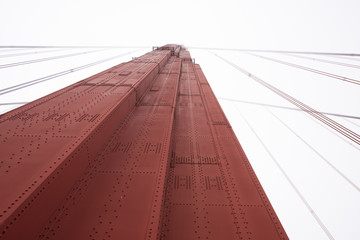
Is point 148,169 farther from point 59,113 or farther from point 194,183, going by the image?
point 59,113

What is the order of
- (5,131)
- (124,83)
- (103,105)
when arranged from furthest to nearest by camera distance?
(124,83) → (103,105) → (5,131)

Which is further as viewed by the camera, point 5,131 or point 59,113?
point 59,113

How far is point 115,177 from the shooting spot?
3.65 metres

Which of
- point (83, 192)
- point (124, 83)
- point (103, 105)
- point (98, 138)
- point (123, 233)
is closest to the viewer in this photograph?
point (123, 233)

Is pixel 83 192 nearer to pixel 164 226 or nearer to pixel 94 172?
pixel 94 172

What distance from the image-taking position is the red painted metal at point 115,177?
2.47 metres

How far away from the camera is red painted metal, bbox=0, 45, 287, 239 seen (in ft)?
8.11

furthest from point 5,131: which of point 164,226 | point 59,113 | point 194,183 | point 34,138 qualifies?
point 194,183

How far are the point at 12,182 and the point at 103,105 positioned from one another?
2892 millimetres

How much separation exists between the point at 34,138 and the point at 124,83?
14.0 feet

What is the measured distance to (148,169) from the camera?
3811mm

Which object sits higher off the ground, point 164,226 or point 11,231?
point 11,231

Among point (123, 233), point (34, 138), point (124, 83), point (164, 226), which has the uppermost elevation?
point (124, 83)

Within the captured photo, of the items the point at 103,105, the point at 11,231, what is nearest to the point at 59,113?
the point at 103,105
